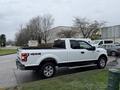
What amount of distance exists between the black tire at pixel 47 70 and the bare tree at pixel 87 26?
5989 centimetres

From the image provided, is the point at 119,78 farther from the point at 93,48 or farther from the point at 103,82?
the point at 93,48

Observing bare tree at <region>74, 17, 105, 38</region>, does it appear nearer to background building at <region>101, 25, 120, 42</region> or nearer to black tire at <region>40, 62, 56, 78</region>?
background building at <region>101, 25, 120, 42</region>

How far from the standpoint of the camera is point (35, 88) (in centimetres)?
743

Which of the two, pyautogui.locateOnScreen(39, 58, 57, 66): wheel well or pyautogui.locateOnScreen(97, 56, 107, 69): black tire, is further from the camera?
pyautogui.locateOnScreen(97, 56, 107, 69): black tire

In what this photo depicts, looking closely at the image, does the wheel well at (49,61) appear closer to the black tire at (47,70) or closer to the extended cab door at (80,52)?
the black tire at (47,70)

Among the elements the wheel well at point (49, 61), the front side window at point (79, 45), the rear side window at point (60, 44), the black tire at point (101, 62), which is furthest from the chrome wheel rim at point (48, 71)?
the black tire at point (101, 62)

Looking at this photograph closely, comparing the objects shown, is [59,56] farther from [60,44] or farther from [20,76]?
[20,76]

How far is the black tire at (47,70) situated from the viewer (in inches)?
385

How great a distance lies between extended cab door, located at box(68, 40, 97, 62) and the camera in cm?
1090

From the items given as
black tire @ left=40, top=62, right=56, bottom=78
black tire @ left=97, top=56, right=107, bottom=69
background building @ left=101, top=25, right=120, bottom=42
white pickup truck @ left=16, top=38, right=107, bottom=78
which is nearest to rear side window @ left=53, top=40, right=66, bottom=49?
white pickup truck @ left=16, top=38, right=107, bottom=78

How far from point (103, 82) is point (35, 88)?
2.55 m

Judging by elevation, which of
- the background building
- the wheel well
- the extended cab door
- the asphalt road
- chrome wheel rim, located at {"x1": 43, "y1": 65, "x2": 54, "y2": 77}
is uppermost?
the background building

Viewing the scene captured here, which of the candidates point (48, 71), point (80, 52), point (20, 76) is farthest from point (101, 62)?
point (20, 76)

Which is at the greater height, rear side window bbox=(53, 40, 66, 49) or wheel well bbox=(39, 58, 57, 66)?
rear side window bbox=(53, 40, 66, 49)
